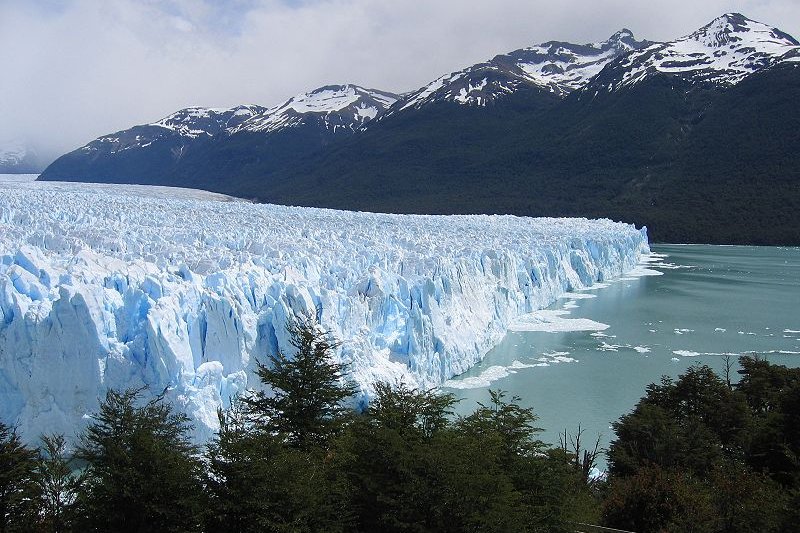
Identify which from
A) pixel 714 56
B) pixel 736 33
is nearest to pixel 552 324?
pixel 714 56

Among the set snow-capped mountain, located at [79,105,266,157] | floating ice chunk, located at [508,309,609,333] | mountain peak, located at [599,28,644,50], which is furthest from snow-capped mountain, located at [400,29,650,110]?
floating ice chunk, located at [508,309,609,333]

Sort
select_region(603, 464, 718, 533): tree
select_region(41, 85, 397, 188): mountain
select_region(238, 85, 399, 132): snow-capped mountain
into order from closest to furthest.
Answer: select_region(603, 464, 718, 533): tree < select_region(41, 85, 397, 188): mountain < select_region(238, 85, 399, 132): snow-capped mountain

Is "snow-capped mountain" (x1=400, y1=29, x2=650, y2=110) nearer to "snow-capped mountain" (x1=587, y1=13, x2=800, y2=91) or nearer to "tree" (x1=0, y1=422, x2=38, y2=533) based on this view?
"snow-capped mountain" (x1=587, y1=13, x2=800, y2=91)

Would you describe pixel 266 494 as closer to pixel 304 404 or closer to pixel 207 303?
pixel 304 404

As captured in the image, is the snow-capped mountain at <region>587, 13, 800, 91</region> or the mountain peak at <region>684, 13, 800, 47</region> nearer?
the snow-capped mountain at <region>587, 13, 800, 91</region>

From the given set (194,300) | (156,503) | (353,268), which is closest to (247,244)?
(353,268)

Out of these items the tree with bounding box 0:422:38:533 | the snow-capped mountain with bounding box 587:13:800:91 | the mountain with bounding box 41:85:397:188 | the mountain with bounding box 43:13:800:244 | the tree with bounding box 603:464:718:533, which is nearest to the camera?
the tree with bounding box 0:422:38:533

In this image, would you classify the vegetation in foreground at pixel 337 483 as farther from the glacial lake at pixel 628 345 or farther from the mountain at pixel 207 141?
the mountain at pixel 207 141

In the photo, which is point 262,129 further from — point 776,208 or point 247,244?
point 247,244
